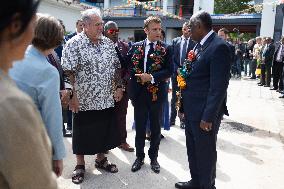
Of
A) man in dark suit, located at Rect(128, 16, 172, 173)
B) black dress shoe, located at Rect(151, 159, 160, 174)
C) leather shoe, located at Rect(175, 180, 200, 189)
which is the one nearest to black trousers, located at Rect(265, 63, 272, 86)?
man in dark suit, located at Rect(128, 16, 172, 173)

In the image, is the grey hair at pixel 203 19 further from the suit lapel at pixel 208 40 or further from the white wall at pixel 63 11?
the white wall at pixel 63 11

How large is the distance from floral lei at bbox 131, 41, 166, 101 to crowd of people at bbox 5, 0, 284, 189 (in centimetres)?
1

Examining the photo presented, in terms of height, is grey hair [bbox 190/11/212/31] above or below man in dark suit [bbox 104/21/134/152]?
above

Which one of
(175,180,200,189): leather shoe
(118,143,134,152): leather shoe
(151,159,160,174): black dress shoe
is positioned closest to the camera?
(175,180,200,189): leather shoe

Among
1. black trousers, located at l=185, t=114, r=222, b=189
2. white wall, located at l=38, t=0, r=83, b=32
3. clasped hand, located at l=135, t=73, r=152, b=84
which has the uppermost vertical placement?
white wall, located at l=38, t=0, r=83, b=32

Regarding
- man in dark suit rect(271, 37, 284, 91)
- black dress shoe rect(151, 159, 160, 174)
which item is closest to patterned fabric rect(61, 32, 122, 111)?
black dress shoe rect(151, 159, 160, 174)

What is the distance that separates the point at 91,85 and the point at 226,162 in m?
2.22

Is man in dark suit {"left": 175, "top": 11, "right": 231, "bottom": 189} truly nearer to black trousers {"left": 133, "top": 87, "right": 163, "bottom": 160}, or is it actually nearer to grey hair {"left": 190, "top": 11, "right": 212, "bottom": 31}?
grey hair {"left": 190, "top": 11, "right": 212, "bottom": 31}

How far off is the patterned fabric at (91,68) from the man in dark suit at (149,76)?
0.31 m

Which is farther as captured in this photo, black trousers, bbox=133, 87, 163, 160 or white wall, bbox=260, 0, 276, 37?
white wall, bbox=260, 0, 276, 37

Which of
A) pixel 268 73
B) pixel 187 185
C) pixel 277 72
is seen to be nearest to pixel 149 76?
pixel 187 185

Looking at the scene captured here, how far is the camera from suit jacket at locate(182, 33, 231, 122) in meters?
2.98

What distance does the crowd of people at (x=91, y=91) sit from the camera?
3.36ft

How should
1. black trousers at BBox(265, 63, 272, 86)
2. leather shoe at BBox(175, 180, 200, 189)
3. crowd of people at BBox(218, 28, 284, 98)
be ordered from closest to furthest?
1. leather shoe at BBox(175, 180, 200, 189)
2. crowd of people at BBox(218, 28, 284, 98)
3. black trousers at BBox(265, 63, 272, 86)
